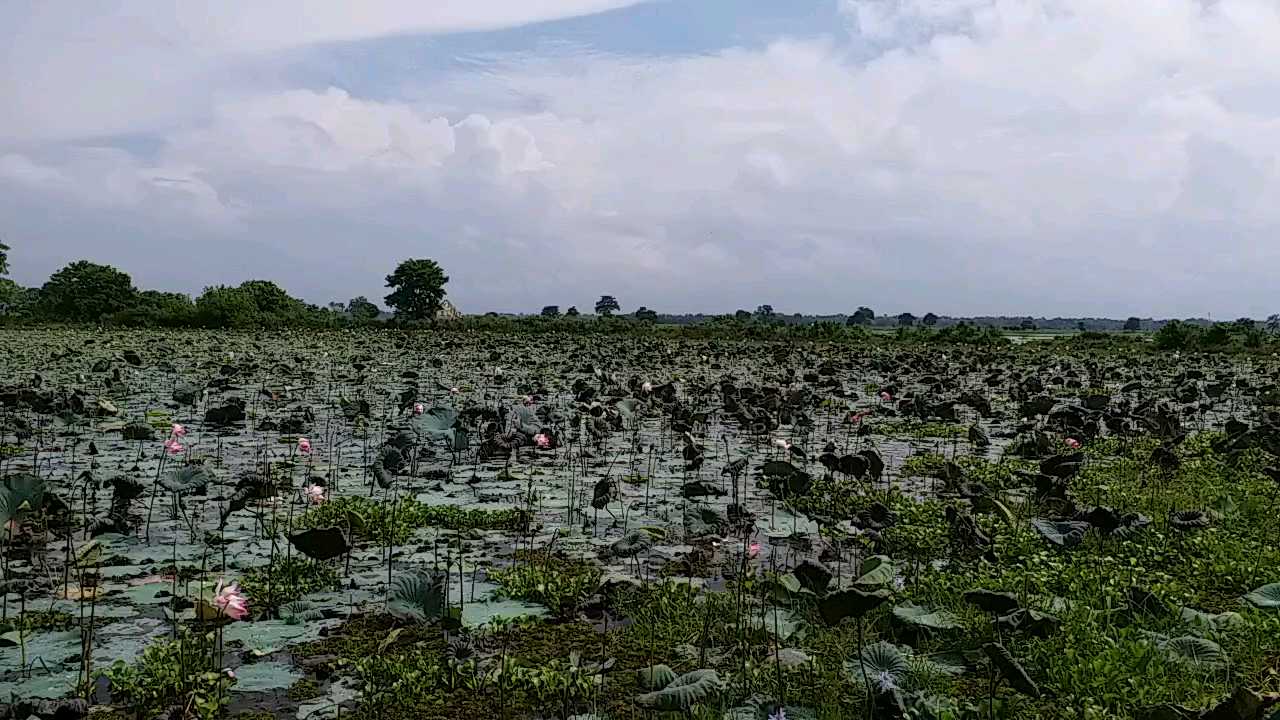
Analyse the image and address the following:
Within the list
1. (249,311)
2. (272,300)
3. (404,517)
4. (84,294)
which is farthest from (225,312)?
(404,517)

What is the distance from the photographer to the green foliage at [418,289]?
40.4 metres

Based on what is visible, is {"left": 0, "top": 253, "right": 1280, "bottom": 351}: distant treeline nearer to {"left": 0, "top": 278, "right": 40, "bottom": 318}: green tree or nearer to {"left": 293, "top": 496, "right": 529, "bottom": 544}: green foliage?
{"left": 0, "top": 278, "right": 40, "bottom": 318}: green tree

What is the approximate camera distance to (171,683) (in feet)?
12.5

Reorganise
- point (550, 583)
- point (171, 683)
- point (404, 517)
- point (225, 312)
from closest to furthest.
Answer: point (171, 683) → point (550, 583) → point (404, 517) → point (225, 312)

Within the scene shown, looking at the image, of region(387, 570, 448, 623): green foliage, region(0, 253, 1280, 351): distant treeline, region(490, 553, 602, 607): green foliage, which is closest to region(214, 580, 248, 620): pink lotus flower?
region(387, 570, 448, 623): green foliage

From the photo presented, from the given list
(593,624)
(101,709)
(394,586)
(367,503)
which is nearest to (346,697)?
(394,586)

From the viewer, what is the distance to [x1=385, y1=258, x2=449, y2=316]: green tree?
4038 centimetres

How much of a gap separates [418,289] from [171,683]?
37.7 meters

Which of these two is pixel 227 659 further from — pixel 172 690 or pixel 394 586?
pixel 394 586

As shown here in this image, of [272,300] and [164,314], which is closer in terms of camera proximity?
[164,314]

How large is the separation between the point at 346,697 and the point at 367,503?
128 inches

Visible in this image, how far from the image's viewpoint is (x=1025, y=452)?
8633 mm

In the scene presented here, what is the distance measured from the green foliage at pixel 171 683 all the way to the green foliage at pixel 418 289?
121 ft

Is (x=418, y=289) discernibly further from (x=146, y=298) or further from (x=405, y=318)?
(x=146, y=298)
